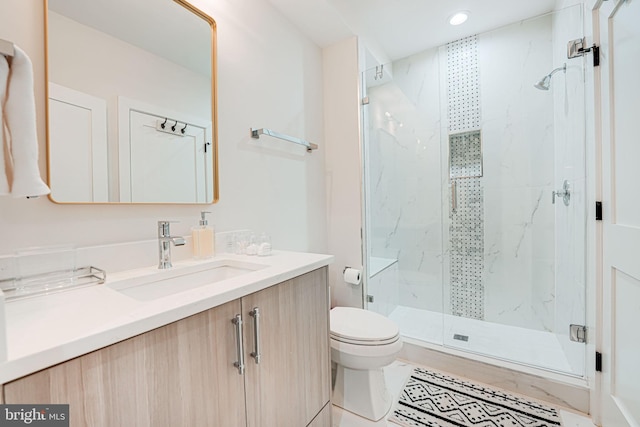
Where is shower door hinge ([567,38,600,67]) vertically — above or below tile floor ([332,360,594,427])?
above

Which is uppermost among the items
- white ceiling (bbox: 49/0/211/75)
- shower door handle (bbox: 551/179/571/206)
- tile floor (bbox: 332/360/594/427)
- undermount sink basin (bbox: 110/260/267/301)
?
white ceiling (bbox: 49/0/211/75)

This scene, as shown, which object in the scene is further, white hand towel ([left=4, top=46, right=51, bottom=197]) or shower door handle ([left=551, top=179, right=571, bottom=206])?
shower door handle ([left=551, top=179, right=571, bottom=206])

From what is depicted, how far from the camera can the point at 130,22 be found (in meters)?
1.12

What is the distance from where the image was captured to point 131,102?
1101mm

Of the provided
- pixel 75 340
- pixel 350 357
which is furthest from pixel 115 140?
pixel 350 357

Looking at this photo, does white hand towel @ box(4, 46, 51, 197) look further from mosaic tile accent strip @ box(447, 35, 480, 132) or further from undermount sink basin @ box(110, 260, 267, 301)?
mosaic tile accent strip @ box(447, 35, 480, 132)

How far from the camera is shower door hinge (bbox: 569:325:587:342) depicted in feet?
5.00

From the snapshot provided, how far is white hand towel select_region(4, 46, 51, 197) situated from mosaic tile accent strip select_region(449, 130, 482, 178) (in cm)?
249

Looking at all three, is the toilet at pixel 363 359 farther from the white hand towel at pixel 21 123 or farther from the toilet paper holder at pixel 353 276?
the white hand towel at pixel 21 123

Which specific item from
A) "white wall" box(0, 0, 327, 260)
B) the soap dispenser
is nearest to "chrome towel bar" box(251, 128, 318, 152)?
"white wall" box(0, 0, 327, 260)

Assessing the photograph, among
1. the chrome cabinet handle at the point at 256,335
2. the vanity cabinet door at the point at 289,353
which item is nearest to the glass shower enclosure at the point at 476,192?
the vanity cabinet door at the point at 289,353

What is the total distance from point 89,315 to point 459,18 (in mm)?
2646

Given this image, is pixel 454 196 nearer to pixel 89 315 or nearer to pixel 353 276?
pixel 353 276

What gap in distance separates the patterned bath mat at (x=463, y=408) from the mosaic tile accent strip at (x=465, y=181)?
83 centimetres
